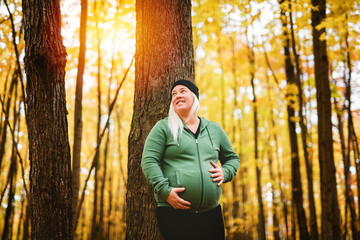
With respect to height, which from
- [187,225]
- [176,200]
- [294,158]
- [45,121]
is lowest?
[187,225]

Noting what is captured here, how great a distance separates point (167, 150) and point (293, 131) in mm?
4748

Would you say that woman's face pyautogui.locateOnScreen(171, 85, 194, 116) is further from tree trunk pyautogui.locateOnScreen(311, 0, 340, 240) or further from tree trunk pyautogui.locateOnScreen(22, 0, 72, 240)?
tree trunk pyautogui.locateOnScreen(311, 0, 340, 240)

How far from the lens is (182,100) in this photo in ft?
7.34

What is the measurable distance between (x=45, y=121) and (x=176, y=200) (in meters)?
1.72

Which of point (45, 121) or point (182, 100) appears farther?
point (45, 121)

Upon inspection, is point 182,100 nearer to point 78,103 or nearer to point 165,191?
point 165,191

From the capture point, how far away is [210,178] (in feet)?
6.67

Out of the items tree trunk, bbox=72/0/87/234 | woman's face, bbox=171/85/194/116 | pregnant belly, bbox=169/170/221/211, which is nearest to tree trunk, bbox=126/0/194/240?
woman's face, bbox=171/85/194/116

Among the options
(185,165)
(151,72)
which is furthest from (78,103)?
(185,165)

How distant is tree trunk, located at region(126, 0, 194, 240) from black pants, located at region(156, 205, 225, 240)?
0.56m

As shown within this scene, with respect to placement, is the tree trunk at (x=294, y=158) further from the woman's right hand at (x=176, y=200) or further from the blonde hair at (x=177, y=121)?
the woman's right hand at (x=176, y=200)

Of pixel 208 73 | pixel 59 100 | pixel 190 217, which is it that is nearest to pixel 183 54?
pixel 59 100

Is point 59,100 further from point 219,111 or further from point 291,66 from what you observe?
point 219,111

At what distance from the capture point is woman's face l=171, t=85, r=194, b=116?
7.32ft
